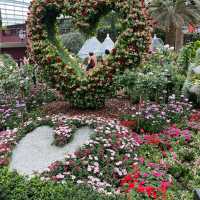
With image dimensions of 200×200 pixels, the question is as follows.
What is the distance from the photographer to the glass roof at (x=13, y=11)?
3348cm

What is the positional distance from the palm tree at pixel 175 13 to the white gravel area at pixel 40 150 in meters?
16.8

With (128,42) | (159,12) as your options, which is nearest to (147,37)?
(128,42)

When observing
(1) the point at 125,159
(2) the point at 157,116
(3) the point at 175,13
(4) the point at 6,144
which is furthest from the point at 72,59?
(3) the point at 175,13

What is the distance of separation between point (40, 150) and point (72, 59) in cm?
289

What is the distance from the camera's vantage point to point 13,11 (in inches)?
1391

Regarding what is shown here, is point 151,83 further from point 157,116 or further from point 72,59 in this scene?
point 72,59

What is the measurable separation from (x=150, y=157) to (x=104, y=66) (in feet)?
8.17

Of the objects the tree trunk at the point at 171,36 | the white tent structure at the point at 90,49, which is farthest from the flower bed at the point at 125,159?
the tree trunk at the point at 171,36

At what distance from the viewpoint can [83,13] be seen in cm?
853

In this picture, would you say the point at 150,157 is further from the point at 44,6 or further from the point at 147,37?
the point at 44,6

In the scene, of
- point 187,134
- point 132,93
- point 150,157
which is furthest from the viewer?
point 132,93

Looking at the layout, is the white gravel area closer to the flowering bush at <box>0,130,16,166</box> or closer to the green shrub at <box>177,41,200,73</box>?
the flowering bush at <box>0,130,16,166</box>

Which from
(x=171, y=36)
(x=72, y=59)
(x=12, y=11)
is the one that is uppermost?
(x=12, y=11)

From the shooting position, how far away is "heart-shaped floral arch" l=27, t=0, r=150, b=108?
8414 mm
